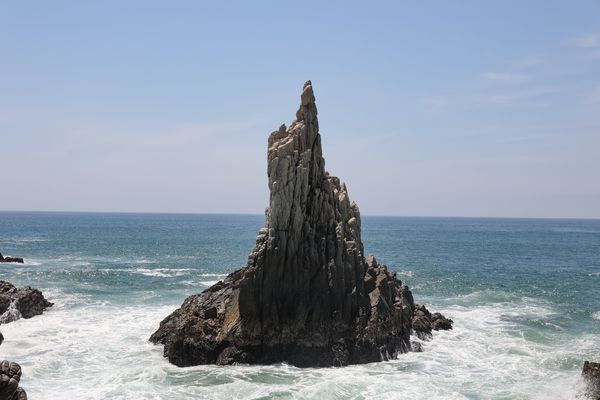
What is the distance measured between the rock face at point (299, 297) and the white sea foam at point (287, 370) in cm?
119

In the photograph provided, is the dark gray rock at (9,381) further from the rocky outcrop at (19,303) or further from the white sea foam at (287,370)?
the rocky outcrop at (19,303)

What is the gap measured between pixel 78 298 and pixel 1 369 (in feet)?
121

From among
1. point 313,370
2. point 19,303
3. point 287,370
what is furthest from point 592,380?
point 19,303

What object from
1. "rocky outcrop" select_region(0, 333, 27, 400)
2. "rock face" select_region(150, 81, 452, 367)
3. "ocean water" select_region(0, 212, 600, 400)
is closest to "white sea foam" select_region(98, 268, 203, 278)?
"ocean water" select_region(0, 212, 600, 400)

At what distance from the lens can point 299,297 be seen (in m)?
37.3

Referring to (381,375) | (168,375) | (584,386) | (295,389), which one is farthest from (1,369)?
(584,386)

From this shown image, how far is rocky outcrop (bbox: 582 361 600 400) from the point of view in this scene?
94.4 feet

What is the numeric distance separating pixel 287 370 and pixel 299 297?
15.7ft

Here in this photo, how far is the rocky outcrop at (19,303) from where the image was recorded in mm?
47809

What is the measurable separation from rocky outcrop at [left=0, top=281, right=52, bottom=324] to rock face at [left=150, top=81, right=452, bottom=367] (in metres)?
15.0

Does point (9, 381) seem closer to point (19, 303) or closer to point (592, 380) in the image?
point (592, 380)

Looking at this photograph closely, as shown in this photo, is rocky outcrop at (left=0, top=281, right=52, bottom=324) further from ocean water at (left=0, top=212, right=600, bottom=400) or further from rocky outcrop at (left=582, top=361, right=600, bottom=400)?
rocky outcrop at (left=582, top=361, right=600, bottom=400)

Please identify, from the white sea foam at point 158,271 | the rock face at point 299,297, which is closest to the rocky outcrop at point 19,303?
the rock face at point 299,297

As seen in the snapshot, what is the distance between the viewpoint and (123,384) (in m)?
32.1
